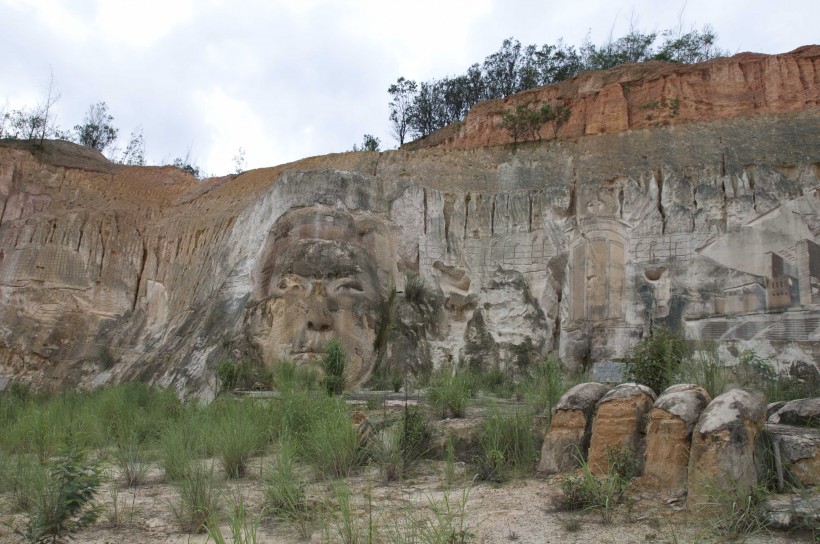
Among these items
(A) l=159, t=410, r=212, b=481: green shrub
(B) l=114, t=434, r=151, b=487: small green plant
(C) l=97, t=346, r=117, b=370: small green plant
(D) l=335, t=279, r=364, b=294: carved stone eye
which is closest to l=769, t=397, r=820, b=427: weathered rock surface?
(A) l=159, t=410, r=212, b=481: green shrub

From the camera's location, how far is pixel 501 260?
16.7m

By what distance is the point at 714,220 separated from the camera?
A: 15.3 m

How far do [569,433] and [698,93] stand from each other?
1530 centimetres

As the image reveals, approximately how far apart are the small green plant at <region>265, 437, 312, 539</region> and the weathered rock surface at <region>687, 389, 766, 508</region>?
2733 millimetres

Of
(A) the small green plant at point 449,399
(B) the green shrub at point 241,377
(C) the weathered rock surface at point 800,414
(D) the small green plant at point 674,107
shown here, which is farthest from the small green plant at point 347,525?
(D) the small green plant at point 674,107

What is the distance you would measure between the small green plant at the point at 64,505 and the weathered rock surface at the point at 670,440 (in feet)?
13.3

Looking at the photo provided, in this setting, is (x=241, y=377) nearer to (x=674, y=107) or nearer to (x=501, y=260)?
(x=501, y=260)

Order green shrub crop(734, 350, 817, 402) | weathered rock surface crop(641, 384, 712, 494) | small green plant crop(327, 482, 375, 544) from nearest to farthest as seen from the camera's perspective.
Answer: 1. small green plant crop(327, 482, 375, 544)
2. weathered rock surface crop(641, 384, 712, 494)
3. green shrub crop(734, 350, 817, 402)

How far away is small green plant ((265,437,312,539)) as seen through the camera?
5883 mm

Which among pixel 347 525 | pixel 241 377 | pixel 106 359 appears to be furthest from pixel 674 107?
pixel 347 525

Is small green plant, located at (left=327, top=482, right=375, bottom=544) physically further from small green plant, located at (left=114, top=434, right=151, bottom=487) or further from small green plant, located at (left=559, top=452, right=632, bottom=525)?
small green plant, located at (left=114, top=434, right=151, bottom=487)

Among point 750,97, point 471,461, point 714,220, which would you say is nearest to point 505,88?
point 750,97

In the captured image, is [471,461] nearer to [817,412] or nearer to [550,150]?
[817,412]

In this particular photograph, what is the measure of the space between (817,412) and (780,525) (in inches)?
81.2
